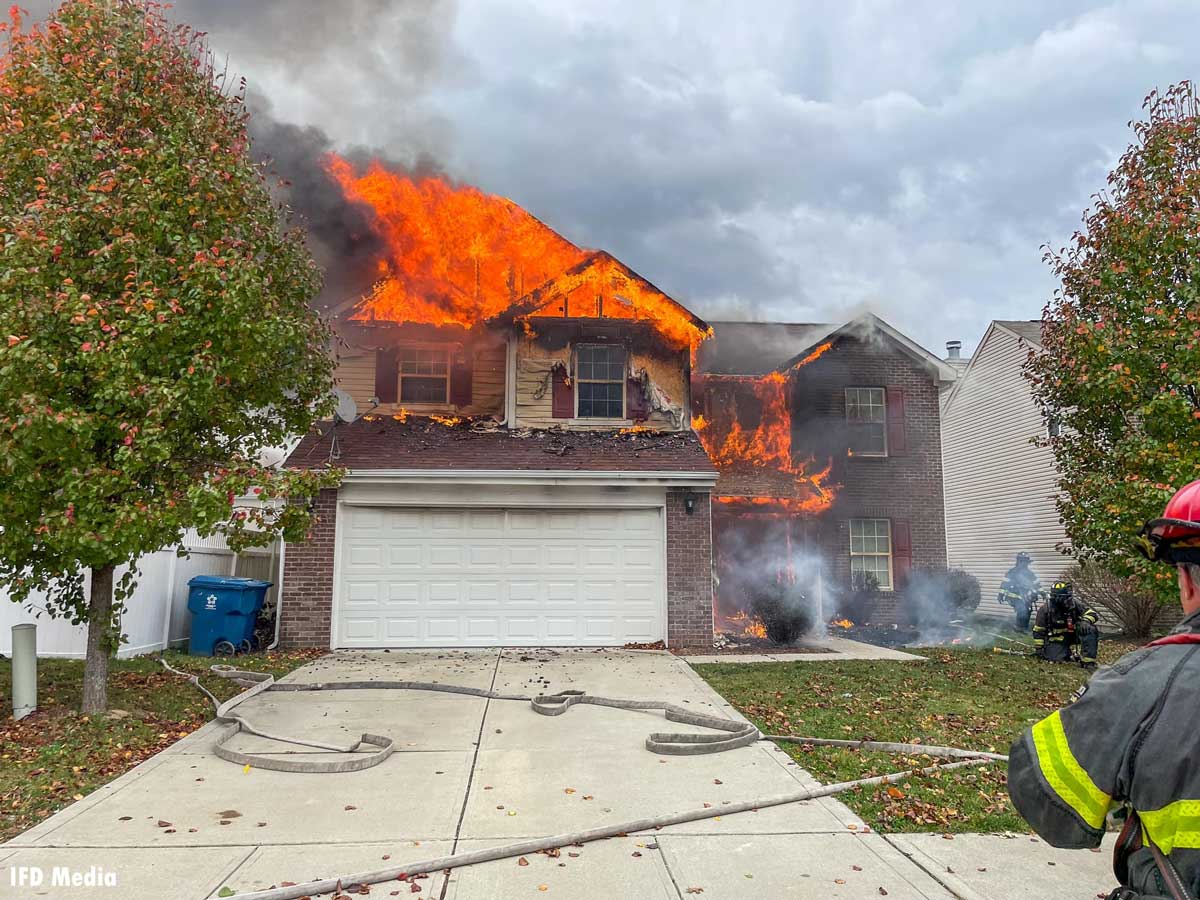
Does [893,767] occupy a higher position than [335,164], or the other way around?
[335,164]

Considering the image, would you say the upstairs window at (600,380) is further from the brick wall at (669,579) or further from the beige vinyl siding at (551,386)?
the brick wall at (669,579)

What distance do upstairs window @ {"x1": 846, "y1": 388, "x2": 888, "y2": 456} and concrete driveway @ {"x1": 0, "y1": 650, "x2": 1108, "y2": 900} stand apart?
12.3 m

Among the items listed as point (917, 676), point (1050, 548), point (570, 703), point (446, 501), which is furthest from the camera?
point (1050, 548)

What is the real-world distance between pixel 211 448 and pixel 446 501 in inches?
198

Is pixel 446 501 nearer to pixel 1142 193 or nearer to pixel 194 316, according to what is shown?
pixel 194 316

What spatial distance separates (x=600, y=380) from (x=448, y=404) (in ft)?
9.18

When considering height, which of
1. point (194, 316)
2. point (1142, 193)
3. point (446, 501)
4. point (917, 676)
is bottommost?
point (917, 676)

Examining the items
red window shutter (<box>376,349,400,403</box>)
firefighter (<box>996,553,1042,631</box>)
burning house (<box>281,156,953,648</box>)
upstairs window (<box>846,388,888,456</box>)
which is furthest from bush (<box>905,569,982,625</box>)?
red window shutter (<box>376,349,400,403</box>)

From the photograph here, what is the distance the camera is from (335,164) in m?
13.5

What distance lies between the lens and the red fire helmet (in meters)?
1.66

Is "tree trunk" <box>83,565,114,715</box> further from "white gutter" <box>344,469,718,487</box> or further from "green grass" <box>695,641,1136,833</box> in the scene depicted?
"green grass" <box>695,641,1136,833</box>

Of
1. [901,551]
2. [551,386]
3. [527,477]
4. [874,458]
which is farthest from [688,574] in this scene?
[874,458]

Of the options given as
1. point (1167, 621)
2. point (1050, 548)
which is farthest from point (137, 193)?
point (1050, 548)

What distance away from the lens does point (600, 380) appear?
13.9 m
